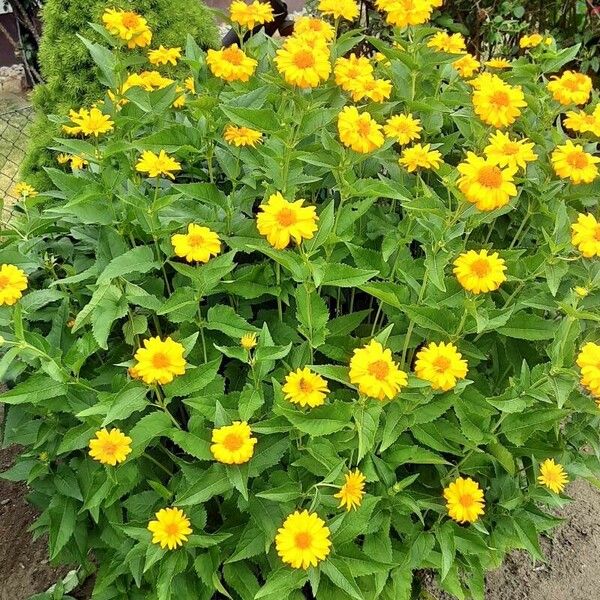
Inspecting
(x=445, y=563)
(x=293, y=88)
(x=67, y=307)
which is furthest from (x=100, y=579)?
(x=293, y=88)

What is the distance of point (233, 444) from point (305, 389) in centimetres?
19

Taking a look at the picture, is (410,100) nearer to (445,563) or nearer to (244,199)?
(244,199)

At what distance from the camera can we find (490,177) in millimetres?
1391

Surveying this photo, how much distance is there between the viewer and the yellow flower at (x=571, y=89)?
1.78 m

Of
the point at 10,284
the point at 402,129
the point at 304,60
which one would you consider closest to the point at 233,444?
the point at 10,284

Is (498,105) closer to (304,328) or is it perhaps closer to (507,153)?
(507,153)

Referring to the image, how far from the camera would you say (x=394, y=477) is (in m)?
1.68

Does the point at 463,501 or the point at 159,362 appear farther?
the point at 463,501

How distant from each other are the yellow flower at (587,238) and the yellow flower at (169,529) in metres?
1.05

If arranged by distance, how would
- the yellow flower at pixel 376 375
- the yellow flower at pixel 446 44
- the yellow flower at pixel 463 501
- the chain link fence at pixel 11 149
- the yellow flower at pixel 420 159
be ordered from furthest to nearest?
1. the chain link fence at pixel 11 149
2. the yellow flower at pixel 446 44
3. the yellow flower at pixel 420 159
4. the yellow flower at pixel 463 501
5. the yellow flower at pixel 376 375

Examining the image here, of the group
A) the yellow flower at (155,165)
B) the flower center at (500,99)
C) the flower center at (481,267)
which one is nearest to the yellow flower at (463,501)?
the flower center at (481,267)

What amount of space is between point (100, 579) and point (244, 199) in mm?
1078

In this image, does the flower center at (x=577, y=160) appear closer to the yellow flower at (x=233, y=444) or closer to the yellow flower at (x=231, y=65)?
the yellow flower at (x=231, y=65)

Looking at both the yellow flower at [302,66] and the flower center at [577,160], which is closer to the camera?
the yellow flower at [302,66]
